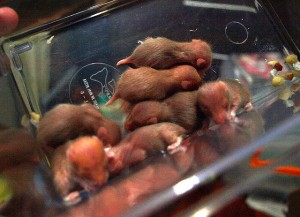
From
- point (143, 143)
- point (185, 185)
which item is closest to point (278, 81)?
point (143, 143)

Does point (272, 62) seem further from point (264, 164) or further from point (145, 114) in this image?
point (264, 164)

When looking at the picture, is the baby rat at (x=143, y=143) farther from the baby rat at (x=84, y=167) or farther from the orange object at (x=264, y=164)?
the orange object at (x=264, y=164)

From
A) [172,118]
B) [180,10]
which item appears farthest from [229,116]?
[180,10]

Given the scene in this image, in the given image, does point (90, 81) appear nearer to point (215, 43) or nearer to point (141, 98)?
point (141, 98)

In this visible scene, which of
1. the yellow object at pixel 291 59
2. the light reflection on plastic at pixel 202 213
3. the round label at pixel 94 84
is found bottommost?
the yellow object at pixel 291 59

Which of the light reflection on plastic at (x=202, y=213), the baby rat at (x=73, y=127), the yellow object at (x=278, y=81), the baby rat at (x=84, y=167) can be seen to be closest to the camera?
the light reflection on plastic at (x=202, y=213)

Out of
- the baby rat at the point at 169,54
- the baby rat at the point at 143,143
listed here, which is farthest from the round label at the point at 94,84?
the baby rat at the point at 143,143

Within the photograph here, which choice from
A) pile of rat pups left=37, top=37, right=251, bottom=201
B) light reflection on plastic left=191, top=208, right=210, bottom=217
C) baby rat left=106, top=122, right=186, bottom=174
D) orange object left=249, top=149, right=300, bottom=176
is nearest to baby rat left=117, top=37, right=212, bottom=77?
pile of rat pups left=37, top=37, right=251, bottom=201

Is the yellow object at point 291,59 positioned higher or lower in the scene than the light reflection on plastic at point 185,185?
lower
